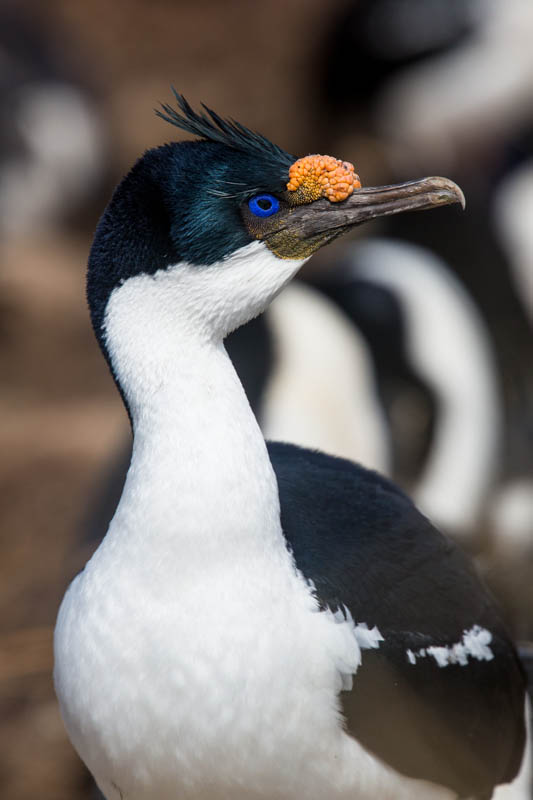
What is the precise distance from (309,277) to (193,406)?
88.3 inches

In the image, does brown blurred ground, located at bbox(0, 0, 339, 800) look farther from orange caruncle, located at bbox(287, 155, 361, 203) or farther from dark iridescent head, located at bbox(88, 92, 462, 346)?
orange caruncle, located at bbox(287, 155, 361, 203)

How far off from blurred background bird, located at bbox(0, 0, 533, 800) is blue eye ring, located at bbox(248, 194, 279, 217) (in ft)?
4.57

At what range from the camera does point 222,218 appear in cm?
137

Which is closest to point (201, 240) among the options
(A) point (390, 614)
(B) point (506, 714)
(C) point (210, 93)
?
(A) point (390, 614)

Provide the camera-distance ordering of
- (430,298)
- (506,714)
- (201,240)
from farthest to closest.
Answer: (430,298) < (506,714) < (201,240)

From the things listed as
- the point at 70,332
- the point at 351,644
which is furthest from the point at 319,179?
the point at 70,332

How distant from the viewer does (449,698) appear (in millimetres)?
1591

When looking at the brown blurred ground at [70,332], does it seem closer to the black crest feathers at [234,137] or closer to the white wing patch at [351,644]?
the white wing patch at [351,644]

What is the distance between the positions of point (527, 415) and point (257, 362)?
38.8 inches

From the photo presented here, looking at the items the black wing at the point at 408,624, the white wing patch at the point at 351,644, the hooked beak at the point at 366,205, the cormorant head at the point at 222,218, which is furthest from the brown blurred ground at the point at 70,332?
the hooked beak at the point at 366,205

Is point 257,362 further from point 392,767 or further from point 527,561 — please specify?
point 392,767

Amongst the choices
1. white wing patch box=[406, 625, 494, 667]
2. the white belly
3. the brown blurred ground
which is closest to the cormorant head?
the white belly

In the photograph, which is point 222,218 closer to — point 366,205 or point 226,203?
point 226,203

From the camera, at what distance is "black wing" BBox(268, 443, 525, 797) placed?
1.50 meters
